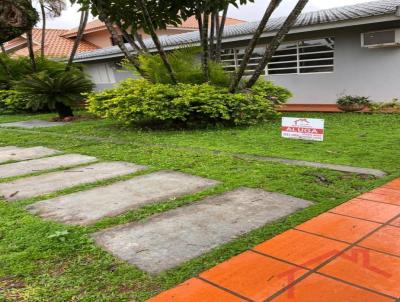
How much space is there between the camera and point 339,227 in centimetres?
321

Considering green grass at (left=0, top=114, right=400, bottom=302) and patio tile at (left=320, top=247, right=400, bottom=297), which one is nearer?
patio tile at (left=320, top=247, right=400, bottom=297)

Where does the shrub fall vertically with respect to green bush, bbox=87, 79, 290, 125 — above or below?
below

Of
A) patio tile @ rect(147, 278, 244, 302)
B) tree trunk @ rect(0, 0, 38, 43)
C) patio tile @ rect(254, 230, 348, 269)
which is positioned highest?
tree trunk @ rect(0, 0, 38, 43)

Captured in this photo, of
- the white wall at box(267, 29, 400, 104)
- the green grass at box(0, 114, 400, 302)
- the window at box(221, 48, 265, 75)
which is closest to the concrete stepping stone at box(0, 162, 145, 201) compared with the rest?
the green grass at box(0, 114, 400, 302)

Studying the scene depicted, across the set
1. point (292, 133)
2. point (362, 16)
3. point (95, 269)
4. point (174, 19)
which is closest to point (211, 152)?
point (292, 133)

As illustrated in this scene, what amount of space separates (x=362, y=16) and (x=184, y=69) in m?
4.41

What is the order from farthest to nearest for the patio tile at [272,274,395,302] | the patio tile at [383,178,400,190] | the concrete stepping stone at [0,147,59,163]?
the concrete stepping stone at [0,147,59,163]
the patio tile at [383,178,400,190]
the patio tile at [272,274,395,302]

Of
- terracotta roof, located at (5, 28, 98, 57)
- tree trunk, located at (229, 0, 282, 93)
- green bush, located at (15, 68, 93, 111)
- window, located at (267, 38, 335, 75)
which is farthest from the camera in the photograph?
terracotta roof, located at (5, 28, 98, 57)

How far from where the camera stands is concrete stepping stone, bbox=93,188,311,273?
293cm

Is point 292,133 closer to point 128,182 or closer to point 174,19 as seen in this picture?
point 128,182

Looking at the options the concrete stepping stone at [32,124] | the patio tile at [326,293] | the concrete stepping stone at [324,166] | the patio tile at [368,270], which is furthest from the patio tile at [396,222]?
the concrete stepping stone at [32,124]

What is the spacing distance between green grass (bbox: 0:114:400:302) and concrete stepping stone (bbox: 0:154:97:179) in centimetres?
35

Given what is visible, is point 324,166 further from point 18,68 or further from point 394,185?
point 18,68

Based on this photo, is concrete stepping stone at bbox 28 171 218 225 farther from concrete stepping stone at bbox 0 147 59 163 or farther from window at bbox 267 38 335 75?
window at bbox 267 38 335 75
